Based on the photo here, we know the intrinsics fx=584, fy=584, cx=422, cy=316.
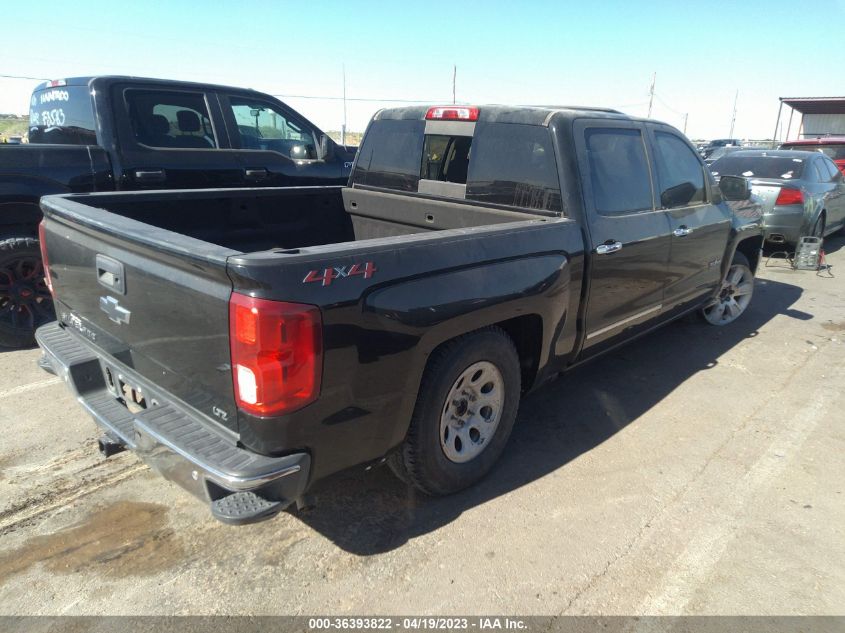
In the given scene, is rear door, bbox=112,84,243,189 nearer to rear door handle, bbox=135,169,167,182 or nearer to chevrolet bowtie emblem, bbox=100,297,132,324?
rear door handle, bbox=135,169,167,182

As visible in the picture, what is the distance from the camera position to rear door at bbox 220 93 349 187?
5785 millimetres

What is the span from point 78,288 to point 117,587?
140cm

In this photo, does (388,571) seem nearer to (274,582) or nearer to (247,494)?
(274,582)

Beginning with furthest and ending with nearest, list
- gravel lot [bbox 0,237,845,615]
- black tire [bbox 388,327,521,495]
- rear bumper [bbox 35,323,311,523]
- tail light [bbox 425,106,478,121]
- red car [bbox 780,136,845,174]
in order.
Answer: red car [bbox 780,136,845,174], tail light [bbox 425,106,478,121], black tire [bbox 388,327,521,495], gravel lot [bbox 0,237,845,615], rear bumper [bbox 35,323,311,523]

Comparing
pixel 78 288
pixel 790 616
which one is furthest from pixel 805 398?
pixel 78 288

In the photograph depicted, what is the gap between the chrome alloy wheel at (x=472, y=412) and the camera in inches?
112

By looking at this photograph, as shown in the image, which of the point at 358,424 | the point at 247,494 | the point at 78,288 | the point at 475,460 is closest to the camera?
the point at 247,494

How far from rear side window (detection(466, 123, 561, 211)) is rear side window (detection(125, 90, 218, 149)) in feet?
10.4

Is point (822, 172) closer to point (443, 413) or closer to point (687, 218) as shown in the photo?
point (687, 218)

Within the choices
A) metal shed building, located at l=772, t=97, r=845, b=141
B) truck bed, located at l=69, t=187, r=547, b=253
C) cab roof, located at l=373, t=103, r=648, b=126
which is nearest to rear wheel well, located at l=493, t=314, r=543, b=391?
truck bed, located at l=69, t=187, r=547, b=253

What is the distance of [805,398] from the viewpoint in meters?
4.28

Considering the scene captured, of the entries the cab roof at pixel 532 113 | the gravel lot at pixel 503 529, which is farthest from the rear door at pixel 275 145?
the gravel lot at pixel 503 529

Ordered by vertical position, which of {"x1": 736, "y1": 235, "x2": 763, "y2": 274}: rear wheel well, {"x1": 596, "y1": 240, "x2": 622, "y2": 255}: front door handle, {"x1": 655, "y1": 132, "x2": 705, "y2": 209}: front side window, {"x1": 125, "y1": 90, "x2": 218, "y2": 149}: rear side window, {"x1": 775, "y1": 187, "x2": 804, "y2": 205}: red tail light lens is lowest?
{"x1": 736, "y1": 235, "x2": 763, "y2": 274}: rear wheel well

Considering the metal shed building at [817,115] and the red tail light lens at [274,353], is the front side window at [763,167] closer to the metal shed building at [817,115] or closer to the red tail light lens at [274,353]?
the red tail light lens at [274,353]
